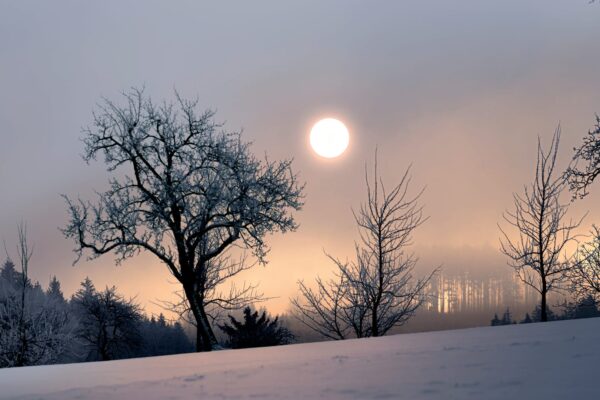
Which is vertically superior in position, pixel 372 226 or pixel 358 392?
pixel 372 226

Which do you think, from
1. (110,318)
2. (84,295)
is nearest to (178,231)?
(110,318)

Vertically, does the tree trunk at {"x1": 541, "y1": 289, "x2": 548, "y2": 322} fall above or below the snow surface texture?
above

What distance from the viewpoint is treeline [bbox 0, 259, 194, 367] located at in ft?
102

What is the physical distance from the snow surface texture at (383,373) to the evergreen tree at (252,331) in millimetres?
30635

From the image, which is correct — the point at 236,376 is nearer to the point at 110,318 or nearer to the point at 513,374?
the point at 513,374

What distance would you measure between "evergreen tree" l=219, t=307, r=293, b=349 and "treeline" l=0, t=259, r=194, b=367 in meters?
9.64

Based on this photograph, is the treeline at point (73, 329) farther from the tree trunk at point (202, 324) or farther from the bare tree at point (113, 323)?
the tree trunk at point (202, 324)

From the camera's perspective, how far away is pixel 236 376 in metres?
4.22

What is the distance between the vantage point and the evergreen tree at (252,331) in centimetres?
3572

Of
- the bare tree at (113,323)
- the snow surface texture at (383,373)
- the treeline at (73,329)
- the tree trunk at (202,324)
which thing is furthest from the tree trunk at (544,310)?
the bare tree at (113,323)

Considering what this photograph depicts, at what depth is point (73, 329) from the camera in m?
43.1

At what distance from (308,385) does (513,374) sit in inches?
46.8

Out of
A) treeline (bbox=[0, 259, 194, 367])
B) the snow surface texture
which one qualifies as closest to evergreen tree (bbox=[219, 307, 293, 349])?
treeline (bbox=[0, 259, 194, 367])

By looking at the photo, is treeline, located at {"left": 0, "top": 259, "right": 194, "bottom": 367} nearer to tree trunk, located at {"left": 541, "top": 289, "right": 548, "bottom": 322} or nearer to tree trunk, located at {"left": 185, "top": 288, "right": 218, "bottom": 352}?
tree trunk, located at {"left": 185, "top": 288, "right": 218, "bottom": 352}
